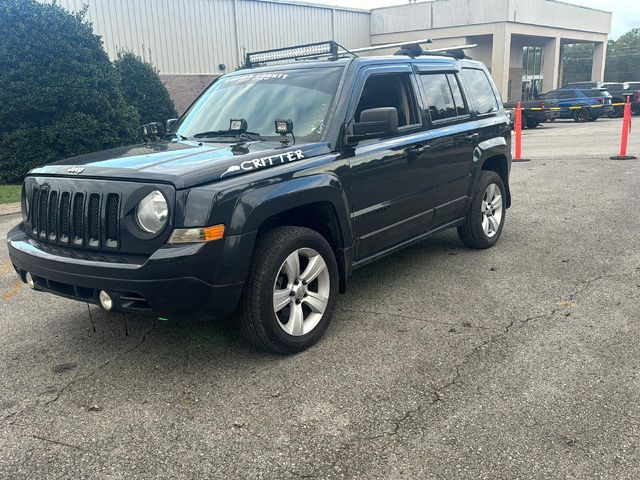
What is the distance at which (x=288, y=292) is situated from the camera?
12.0 feet

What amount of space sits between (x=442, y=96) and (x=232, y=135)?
2.10 metres

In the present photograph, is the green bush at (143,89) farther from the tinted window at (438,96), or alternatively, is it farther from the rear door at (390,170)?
the rear door at (390,170)

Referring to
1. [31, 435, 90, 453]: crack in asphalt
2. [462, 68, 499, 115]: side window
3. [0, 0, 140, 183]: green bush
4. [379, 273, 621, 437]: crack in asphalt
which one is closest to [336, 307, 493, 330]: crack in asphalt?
[379, 273, 621, 437]: crack in asphalt

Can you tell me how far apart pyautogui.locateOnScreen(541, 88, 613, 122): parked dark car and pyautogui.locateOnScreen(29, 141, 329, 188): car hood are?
2572cm

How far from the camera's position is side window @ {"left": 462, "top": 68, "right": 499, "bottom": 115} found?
5.78m

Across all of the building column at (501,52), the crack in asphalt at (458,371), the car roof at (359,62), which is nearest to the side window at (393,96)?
the car roof at (359,62)

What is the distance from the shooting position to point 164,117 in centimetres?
1702

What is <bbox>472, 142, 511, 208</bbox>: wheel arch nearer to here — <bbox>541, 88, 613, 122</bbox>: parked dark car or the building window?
<bbox>541, 88, 613, 122</bbox>: parked dark car

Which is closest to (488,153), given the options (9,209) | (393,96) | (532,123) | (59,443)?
(393,96)

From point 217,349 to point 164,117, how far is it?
14448mm

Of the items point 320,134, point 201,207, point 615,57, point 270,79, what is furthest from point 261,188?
point 615,57

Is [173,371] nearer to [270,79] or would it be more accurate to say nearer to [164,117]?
[270,79]

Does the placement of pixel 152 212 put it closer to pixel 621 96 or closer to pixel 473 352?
pixel 473 352

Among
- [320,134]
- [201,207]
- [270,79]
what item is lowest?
[201,207]
